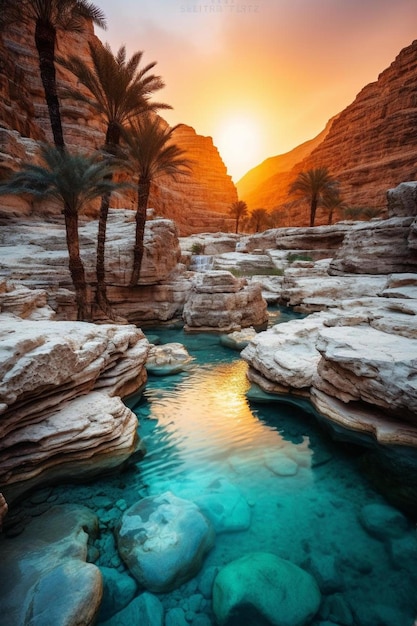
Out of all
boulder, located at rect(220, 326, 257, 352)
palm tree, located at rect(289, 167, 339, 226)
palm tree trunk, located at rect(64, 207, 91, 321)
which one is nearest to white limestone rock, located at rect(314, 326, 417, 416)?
boulder, located at rect(220, 326, 257, 352)

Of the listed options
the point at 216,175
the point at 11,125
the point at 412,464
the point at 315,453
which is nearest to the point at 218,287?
the point at 315,453

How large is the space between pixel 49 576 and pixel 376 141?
200 feet

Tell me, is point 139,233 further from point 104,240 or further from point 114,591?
point 114,591

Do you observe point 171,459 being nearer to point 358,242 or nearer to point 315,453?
point 315,453

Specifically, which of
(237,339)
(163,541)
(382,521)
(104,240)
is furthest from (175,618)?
(104,240)

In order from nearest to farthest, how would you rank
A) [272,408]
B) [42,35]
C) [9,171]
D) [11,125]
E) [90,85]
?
[272,408], [42,35], [90,85], [9,171], [11,125]

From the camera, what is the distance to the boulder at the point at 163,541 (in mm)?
3014

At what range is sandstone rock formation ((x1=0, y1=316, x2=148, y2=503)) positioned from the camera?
392cm

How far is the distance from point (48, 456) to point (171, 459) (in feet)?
6.64

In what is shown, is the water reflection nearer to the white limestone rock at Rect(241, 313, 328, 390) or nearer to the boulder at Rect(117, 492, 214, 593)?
the boulder at Rect(117, 492, 214, 593)

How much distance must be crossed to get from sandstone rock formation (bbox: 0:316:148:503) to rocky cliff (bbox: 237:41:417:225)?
47.4 meters

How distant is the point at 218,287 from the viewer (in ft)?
43.5

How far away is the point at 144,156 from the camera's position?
13.8 m

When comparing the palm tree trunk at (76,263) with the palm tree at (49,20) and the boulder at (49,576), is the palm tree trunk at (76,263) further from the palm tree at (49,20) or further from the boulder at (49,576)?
the boulder at (49,576)
